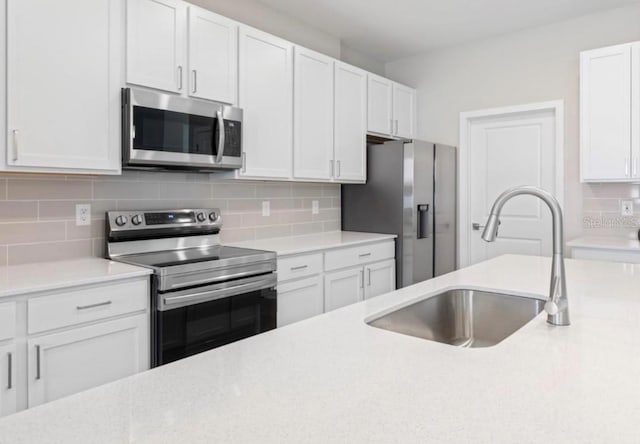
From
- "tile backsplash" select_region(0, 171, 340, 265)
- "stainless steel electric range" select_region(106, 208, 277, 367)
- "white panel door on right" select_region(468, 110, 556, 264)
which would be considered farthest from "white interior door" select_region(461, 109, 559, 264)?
"stainless steel electric range" select_region(106, 208, 277, 367)

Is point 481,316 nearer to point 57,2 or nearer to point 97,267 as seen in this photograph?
point 97,267

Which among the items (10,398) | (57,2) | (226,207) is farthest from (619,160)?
(10,398)

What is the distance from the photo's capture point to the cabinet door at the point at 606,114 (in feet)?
10.9

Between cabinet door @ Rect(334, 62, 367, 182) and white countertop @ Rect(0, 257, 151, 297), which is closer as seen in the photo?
white countertop @ Rect(0, 257, 151, 297)

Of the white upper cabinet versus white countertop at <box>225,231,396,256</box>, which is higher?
the white upper cabinet

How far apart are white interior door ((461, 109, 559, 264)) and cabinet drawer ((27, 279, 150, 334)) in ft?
10.8

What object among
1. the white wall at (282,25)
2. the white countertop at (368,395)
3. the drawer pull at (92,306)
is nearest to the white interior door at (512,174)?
the white wall at (282,25)

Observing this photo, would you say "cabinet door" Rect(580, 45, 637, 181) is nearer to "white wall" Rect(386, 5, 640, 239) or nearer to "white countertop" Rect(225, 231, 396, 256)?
"white wall" Rect(386, 5, 640, 239)

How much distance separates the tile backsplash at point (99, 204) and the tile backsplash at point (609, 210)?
2.45m

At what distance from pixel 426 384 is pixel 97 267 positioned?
183 centimetres

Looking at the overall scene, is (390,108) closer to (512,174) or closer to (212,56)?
(512,174)

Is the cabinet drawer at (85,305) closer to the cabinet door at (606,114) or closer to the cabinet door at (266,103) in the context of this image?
the cabinet door at (266,103)

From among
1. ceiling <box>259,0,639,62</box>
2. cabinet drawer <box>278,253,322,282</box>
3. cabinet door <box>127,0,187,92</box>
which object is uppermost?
ceiling <box>259,0,639,62</box>

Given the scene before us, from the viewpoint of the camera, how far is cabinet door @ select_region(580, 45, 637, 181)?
3322 millimetres
